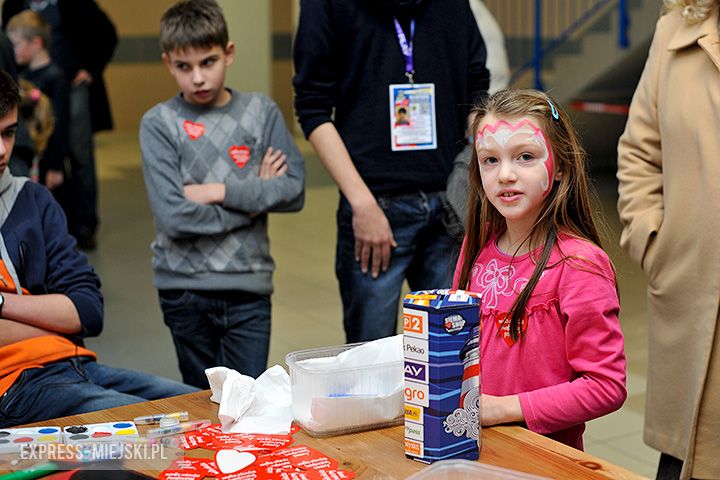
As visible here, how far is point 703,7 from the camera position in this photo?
2.44 metres

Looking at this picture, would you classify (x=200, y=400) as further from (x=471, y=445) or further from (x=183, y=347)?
(x=183, y=347)

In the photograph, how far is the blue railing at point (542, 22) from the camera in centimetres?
900

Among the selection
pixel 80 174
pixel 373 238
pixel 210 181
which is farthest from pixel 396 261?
pixel 80 174

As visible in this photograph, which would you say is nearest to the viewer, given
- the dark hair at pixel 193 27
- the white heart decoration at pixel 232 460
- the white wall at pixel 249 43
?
the white heart decoration at pixel 232 460

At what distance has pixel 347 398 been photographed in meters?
1.75

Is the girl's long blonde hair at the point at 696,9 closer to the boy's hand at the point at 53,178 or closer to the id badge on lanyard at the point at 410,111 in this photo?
the id badge on lanyard at the point at 410,111

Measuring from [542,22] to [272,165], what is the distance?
730cm

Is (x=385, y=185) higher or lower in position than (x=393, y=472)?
higher

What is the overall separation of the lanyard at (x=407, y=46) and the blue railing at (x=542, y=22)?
589 cm

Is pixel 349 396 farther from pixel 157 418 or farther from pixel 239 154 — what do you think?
pixel 239 154

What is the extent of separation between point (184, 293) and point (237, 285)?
165 mm

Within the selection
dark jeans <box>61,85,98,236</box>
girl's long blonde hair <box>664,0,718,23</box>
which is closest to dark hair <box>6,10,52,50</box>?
dark jeans <box>61,85,98,236</box>

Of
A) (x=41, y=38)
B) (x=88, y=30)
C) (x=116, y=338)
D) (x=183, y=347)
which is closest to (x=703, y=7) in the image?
(x=183, y=347)

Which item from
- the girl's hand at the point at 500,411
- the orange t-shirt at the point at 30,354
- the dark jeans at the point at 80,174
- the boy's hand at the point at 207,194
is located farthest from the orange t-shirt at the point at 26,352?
the dark jeans at the point at 80,174
